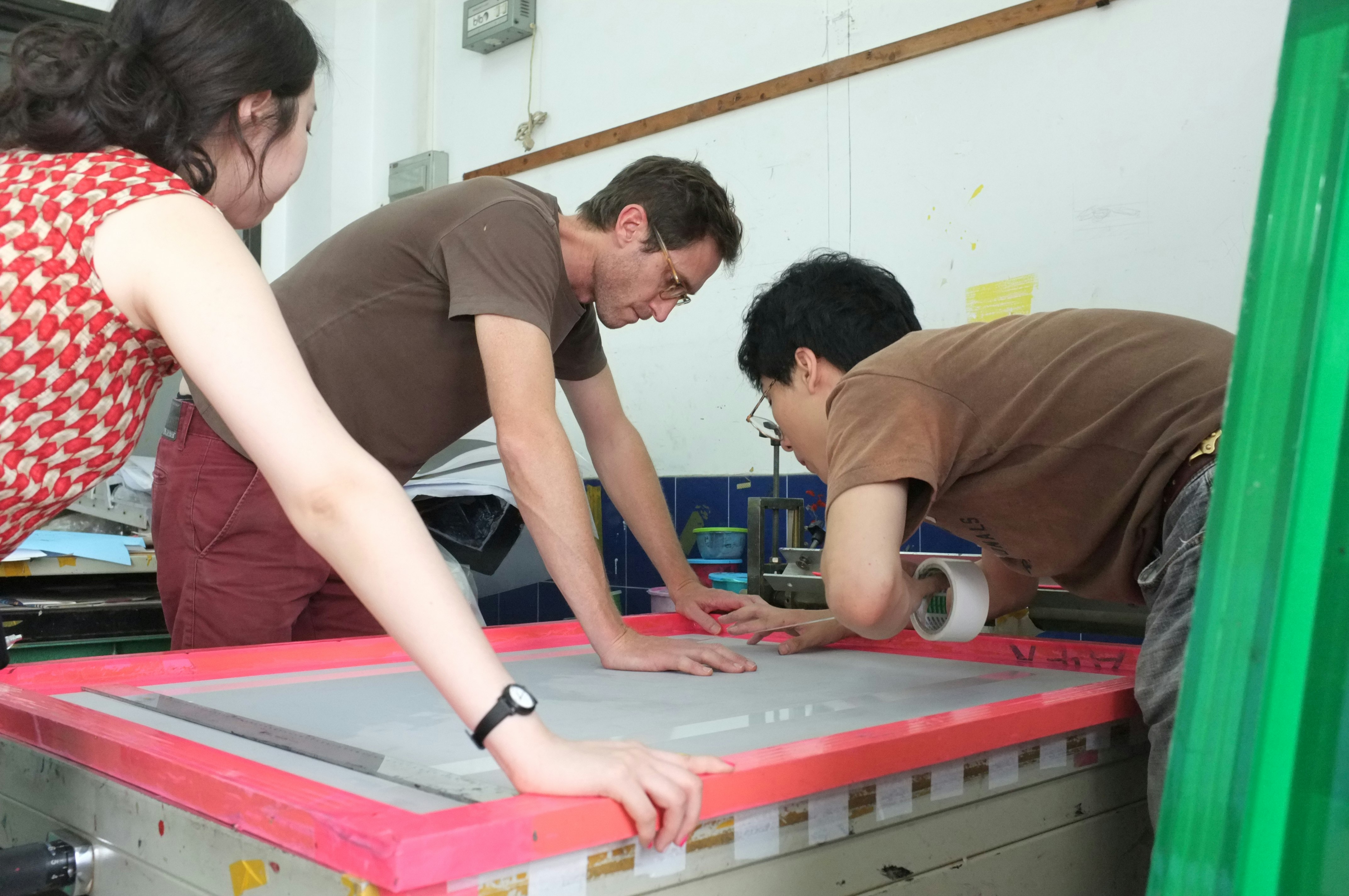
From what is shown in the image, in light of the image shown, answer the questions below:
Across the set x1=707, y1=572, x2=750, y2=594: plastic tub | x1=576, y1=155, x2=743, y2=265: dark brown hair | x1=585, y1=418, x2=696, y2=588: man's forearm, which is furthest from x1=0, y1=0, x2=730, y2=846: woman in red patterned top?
x1=707, y1=572, x2=750, y2=594: plastic tub

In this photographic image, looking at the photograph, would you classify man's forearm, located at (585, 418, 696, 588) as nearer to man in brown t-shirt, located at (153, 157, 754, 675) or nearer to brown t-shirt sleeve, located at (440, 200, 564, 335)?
man in brown t-shirt, located at (153, 157, 754, 675)

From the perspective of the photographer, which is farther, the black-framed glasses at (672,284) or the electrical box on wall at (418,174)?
the electrical box on wall at (418,174)

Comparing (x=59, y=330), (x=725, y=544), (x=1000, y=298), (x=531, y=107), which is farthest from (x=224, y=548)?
(x=531, y=107)

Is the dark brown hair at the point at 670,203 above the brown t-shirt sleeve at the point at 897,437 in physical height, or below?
above

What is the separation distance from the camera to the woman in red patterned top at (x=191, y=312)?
26.9 inches

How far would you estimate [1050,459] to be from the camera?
121 centimetres

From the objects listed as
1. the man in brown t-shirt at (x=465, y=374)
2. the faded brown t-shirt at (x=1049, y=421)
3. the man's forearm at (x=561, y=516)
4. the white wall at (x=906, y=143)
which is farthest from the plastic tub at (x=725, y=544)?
the faded brown t-shirt at (x=1049, y=421)

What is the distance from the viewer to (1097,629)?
1.64 m

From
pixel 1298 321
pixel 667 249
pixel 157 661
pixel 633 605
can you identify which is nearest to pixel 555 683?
pixel 157 661

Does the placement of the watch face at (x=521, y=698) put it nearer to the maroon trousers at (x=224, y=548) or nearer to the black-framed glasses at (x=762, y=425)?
the maroon trousers at (x=224, y=548)

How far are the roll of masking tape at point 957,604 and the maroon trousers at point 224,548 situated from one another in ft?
3.09

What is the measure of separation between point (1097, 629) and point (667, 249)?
3.01 feet

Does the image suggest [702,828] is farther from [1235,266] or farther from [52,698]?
[1235,266]

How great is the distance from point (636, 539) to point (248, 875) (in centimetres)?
191
